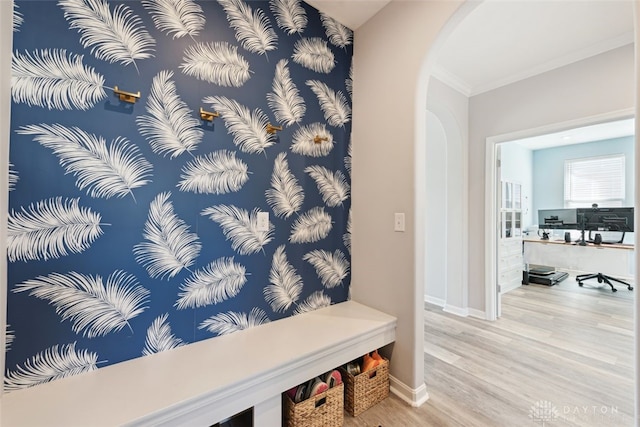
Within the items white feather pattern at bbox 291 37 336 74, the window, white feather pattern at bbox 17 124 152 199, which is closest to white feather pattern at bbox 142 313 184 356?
white feather pattern at bbox 17 124 152 199

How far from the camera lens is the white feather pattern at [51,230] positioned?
1091mm

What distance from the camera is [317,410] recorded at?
142 centimetres

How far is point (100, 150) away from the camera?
1241 millimetres

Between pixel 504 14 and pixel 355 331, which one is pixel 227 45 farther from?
pixel 504 14

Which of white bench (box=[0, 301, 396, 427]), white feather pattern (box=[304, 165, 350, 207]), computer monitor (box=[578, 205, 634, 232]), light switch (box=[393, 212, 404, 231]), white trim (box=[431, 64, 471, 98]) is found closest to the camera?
white bench (box=[0, 301, 396, 427])

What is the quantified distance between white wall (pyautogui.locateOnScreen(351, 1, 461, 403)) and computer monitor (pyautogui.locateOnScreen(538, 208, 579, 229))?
447 centimetres

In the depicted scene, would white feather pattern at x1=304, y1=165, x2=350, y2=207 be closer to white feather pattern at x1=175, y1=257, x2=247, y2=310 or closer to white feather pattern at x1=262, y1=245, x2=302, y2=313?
white feather pattern at x1=262, y1=245, x2=302, y2=313

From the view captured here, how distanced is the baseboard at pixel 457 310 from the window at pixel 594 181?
15.8 feet

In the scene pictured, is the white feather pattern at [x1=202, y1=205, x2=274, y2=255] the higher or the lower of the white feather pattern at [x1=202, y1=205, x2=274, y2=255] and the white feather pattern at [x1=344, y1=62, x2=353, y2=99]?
the lower

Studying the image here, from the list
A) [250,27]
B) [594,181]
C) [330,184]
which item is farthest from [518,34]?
[594,181]

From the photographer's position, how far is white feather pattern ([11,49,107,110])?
1090 mm

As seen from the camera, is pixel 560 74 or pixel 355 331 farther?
pixel 560 74

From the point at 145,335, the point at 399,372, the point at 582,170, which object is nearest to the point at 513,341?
the point at 399,372

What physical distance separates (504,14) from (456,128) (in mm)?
1310
